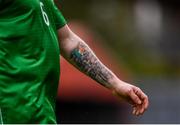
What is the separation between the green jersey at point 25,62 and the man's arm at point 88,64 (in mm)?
373

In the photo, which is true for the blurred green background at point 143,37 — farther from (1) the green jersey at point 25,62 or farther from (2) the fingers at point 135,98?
(1) the green jersey at point 25,62

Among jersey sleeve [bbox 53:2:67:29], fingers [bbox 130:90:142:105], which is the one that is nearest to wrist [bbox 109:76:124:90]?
fingers [bbox 130:90:142:105]

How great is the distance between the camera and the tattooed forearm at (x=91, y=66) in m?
6.25

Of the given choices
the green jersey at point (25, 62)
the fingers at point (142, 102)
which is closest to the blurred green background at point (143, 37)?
the fingers at point (142, 102)

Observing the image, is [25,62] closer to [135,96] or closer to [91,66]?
[91,66]

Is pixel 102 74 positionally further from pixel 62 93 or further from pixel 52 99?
pixel 62 93

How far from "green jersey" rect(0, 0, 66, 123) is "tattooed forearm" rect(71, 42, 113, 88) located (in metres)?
0.42

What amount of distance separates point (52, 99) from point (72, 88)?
6.97 metres

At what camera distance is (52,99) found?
591 cm

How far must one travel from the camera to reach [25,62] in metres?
5.71

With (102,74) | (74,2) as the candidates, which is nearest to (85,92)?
(74,2)

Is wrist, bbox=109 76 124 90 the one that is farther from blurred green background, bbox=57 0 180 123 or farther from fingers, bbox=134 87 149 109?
blurred green background, bbox=57 0 180 123

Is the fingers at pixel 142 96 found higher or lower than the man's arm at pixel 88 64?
lower

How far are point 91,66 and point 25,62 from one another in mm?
629
